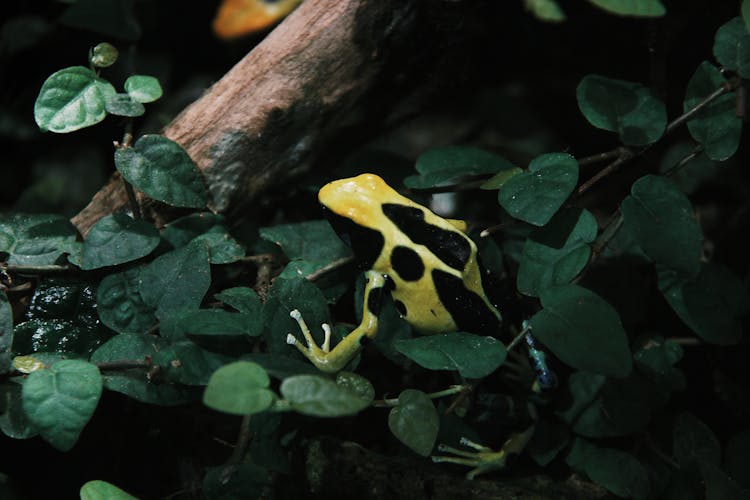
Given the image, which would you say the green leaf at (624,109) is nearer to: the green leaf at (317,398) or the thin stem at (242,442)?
the green leaf at (317,398)

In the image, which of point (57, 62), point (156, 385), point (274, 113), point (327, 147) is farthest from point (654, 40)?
point (57, 62)

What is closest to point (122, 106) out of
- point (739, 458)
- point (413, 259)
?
point (413, 259)

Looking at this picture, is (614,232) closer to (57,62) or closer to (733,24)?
(733,24)

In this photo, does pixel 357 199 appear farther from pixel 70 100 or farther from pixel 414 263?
pixel 70 100

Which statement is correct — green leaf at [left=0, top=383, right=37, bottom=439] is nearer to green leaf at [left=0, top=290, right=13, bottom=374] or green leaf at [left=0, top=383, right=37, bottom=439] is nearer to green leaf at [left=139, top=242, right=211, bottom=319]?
green leaf at [left=0, top=290, right=13, bottom=374]

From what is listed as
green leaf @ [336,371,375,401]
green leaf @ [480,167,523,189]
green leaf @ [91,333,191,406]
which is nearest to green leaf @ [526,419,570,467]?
green leaf @ [336,371,375,401]
